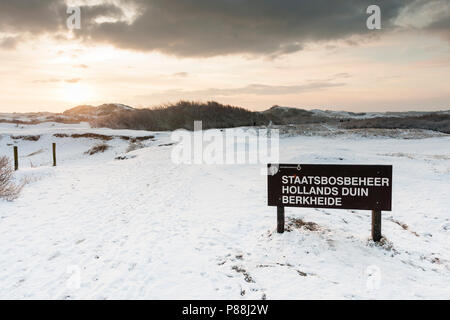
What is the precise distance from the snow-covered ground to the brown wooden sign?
Answer: 2.63 ft

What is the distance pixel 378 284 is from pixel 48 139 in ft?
118

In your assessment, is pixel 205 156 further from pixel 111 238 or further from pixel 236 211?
pixel 111 238

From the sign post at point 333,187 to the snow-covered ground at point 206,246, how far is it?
2.46ft

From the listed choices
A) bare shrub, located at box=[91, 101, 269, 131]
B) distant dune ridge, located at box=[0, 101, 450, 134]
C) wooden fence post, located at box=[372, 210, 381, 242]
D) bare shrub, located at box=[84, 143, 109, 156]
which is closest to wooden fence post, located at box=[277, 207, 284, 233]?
wooden fence post, located at box=[372, 210, 381, 242]

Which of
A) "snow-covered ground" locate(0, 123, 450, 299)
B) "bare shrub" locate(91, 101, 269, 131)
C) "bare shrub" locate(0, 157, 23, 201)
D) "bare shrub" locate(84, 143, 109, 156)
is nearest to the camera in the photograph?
"snow-covered ground" locate(0, 123, 450, 299)

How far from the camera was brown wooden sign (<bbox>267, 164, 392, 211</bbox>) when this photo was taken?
587 centimetres

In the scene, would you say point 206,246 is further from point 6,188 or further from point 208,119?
point 208,119

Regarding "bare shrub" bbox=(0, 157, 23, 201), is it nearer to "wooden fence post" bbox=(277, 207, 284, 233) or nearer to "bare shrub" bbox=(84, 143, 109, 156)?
"wooden fence post" bbox=(277, 207, 284, 233)

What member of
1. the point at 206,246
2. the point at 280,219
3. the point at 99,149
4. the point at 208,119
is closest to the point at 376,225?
the point at 280,219

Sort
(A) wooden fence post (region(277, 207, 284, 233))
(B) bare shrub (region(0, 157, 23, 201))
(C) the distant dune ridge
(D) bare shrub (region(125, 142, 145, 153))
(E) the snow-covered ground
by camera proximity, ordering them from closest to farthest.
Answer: (E) the snow-covered ground → (A) wooden fence post (region(277, 207, 284, 233)) → (B) bare shrub (region(0, 157, 23, 201)) → (D) bare shrub (region(125, 142, 145, 153)) → (C) the distant dune ridge

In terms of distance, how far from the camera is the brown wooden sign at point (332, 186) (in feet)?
19.3
